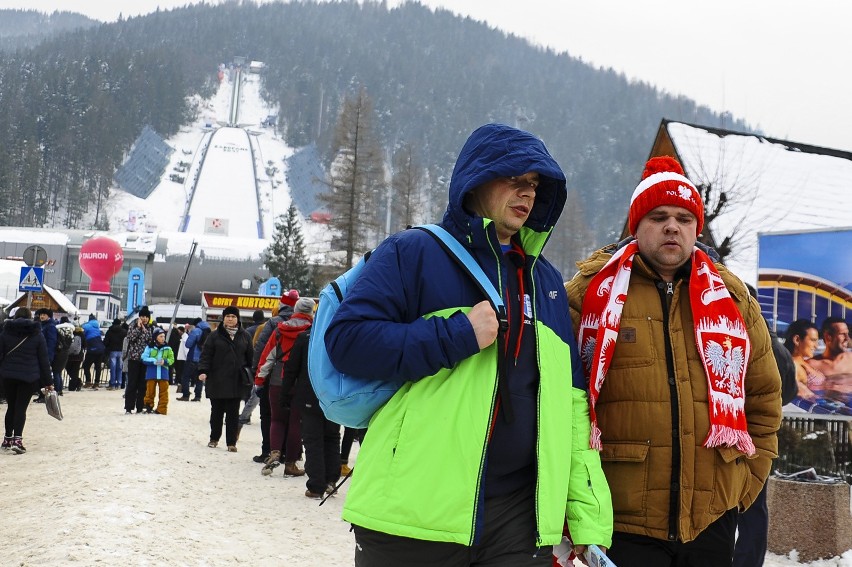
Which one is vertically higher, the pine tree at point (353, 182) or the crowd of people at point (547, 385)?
the pine tree at point (353, 182)

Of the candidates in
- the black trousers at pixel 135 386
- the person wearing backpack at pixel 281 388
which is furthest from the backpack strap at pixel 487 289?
the black trousers at pixel 135 386

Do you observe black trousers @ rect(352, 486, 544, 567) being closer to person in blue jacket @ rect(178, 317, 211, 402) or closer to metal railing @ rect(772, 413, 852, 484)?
metal railing @ rect(772, 413, 852, 484)

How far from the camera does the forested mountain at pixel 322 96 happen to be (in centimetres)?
11162

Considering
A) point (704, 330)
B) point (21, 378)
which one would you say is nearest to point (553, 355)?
point (704, 330)

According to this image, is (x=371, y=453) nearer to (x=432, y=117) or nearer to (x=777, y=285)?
(x=777, y=285)

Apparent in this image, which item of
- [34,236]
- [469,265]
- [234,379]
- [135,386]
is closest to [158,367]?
[135,386]

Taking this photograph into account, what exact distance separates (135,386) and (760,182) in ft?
36.3

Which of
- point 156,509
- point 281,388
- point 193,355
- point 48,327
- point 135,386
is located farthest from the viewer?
point 193,355

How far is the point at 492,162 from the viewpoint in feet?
8.04

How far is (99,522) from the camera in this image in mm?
5617

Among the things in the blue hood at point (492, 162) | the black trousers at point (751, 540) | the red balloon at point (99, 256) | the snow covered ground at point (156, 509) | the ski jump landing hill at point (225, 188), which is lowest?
the snow covered ground at point (156, 509)

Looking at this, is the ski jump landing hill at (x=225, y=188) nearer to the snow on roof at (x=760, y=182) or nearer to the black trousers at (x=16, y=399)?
the snow on roof at (x=760, y=182)

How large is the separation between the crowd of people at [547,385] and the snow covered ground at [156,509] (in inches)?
128

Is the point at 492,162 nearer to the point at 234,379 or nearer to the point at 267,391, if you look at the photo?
the point at 267,391
